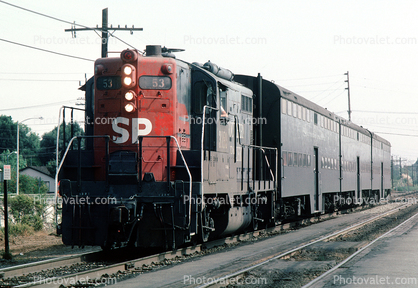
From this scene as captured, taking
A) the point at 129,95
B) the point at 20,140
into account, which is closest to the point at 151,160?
the point at 129,95

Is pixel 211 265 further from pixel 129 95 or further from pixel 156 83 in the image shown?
pixel 156 83

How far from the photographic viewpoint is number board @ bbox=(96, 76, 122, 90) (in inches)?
395

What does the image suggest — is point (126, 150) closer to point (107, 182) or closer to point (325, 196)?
point (107, 182)

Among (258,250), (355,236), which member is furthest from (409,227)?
(258,250)

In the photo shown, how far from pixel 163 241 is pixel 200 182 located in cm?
139

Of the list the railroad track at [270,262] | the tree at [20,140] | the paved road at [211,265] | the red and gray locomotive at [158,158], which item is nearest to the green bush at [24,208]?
the red and gray locomotive at [158,158]

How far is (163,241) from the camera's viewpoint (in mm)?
9367

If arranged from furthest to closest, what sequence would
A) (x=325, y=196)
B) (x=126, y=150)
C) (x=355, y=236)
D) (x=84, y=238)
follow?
1. (x=325, y=196)
2. (x=355, y=236)
3. (x=126, y=150)
4. (x=84, y=238)

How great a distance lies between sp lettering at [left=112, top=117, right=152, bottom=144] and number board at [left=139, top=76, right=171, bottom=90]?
708mm

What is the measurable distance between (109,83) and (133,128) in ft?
3.70

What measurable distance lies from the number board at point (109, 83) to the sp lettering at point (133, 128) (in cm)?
70

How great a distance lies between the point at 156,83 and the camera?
998cm

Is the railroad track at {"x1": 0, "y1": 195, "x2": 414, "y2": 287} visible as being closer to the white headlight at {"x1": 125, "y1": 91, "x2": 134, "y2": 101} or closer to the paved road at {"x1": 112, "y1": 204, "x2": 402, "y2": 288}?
the paved road at {"x1": 112, "y1": 204, "x2": 402, "y2": 288}

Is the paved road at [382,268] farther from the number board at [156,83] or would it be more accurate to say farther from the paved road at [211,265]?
the number board at [156,83]
